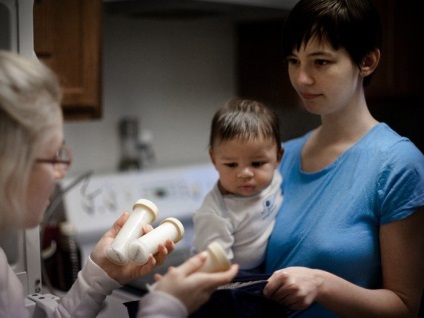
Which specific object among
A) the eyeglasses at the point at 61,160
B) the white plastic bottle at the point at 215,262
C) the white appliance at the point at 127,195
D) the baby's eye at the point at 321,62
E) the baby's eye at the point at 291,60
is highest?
the baby's eye at the point at 291,60

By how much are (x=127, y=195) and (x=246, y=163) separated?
0.98m

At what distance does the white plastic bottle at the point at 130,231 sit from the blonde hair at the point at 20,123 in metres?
0.18

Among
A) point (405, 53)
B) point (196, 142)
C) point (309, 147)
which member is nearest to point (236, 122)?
point (309, 147)

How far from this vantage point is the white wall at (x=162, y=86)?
2275 millimetres

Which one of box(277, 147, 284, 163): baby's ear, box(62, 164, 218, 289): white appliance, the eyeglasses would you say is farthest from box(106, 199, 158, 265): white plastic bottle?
box(62, 164, 218, 289): white appliance

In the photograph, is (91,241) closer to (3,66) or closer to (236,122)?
(236,122)

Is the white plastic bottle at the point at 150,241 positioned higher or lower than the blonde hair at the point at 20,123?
lower

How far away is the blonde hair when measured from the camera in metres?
0.74

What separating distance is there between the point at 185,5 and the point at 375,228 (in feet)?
3.80

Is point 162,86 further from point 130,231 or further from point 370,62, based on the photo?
point 130,231

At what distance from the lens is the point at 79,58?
1.88 metres

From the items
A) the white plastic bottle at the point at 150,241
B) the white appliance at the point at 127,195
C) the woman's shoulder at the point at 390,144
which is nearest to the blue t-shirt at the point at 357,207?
the woman's shoulder at the point at 390,144

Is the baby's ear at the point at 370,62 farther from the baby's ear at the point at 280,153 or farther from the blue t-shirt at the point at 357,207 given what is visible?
the baby's ear at the point at 280,153

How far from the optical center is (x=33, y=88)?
2.48 ft
